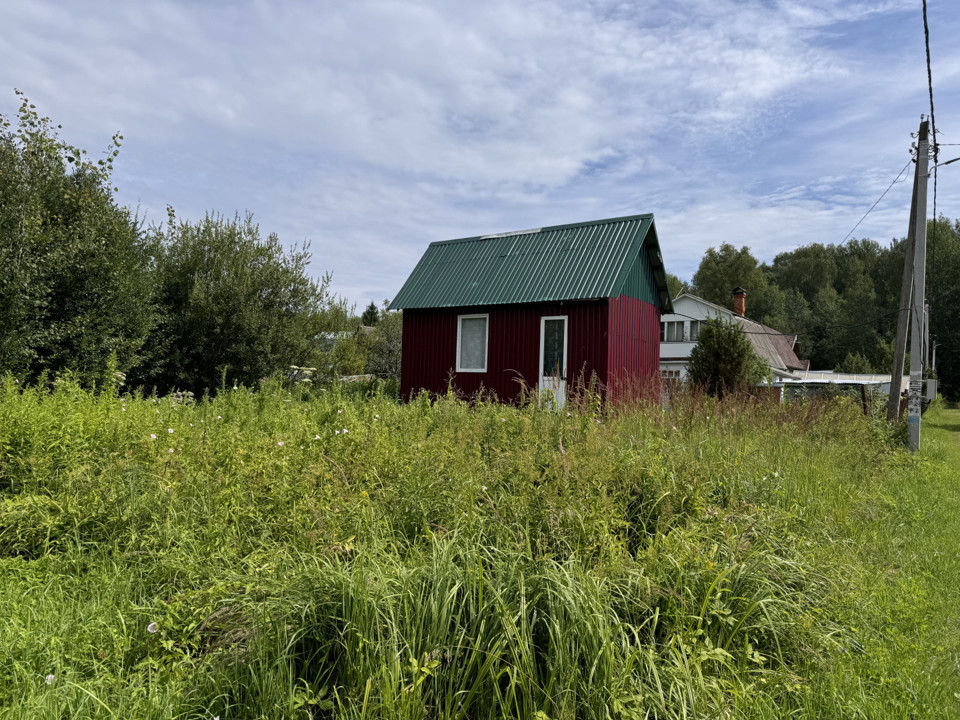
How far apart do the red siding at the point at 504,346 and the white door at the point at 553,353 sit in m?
0.11

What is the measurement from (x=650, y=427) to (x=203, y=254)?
13.3 m

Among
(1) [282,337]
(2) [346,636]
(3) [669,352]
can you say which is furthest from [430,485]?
(3) [669,352]

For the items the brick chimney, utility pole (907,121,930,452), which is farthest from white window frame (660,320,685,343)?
utility pole (907,121,930,452)

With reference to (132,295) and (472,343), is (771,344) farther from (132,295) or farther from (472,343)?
(132,295)

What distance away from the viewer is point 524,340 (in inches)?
507

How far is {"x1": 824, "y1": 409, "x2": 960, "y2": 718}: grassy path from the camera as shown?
107 inches

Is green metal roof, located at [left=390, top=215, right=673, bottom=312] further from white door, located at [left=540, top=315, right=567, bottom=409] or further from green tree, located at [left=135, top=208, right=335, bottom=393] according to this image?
green tree, located at [left=135, top=208, right=335, bottom=393]

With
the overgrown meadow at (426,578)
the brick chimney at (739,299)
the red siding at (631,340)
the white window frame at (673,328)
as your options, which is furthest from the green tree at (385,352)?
the overgrown meadow at (426,578)

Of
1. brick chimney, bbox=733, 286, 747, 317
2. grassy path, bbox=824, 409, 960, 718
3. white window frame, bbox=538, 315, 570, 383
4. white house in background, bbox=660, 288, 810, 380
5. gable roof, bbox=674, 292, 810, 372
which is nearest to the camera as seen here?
grassy path, bbox=824, 409, 960, 718

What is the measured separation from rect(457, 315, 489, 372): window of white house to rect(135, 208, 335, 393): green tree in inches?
177

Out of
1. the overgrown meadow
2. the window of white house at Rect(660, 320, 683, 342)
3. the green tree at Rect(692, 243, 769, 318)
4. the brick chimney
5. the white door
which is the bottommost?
the overgrown meadow

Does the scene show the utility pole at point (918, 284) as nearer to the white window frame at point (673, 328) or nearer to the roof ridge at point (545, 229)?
the roof ridge at point (545, 229)

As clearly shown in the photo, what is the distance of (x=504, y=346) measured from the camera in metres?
13.1

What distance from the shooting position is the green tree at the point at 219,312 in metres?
14.6
